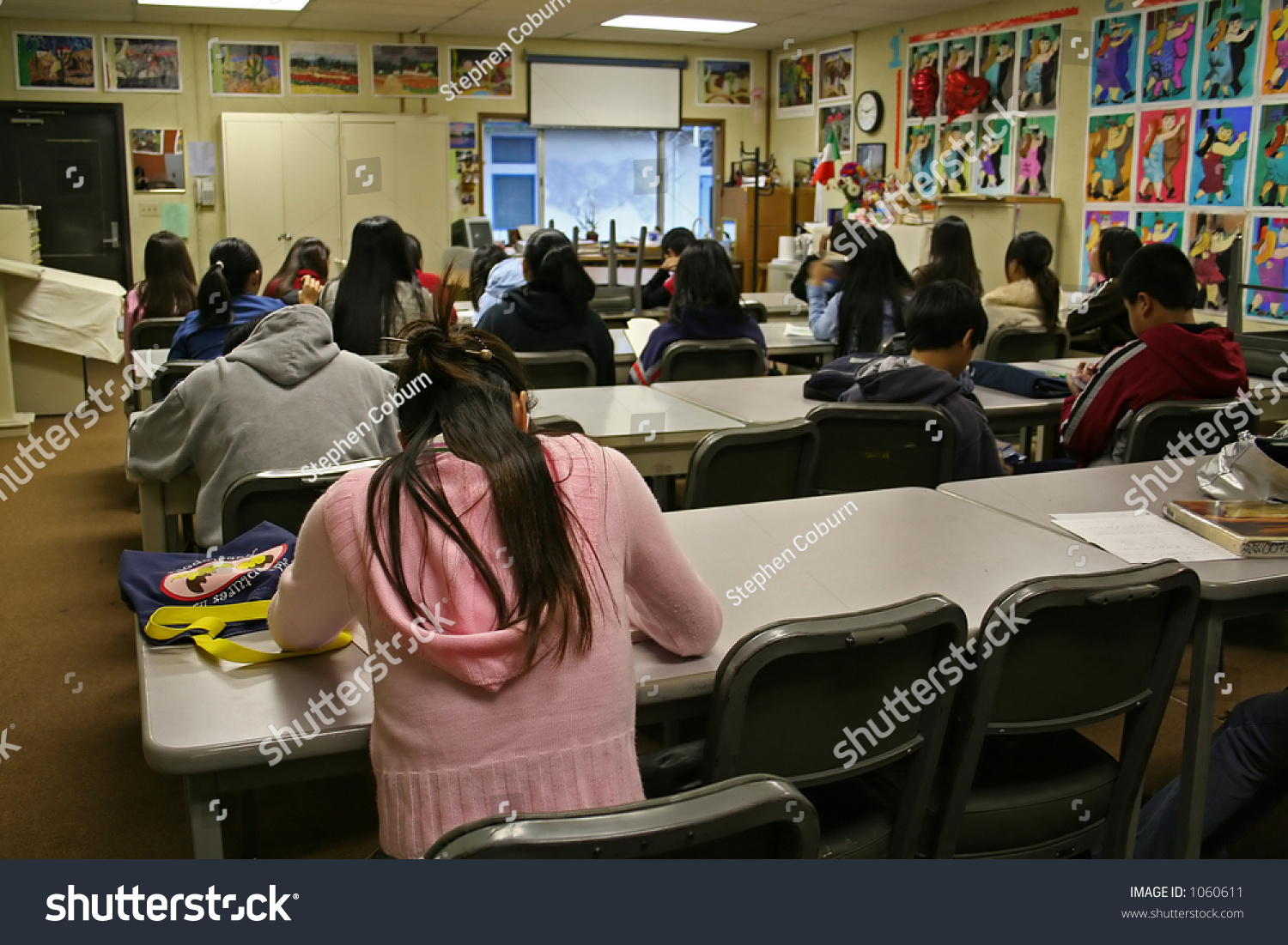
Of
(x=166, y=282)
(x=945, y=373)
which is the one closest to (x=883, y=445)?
(x=945, y=373)

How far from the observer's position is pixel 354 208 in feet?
31.1

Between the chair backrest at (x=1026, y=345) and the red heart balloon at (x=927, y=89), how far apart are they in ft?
14.4

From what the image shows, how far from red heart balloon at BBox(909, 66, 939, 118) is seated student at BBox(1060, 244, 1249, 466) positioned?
19.4 feet

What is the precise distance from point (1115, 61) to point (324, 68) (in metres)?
6.00

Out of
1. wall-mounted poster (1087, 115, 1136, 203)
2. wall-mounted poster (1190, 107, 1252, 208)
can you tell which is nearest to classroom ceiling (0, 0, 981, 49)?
wall-mounted poster (1087, 115, 1136, 203)

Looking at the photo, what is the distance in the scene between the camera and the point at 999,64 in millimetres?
8023

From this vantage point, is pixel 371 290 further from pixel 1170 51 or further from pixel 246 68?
pixel 246 68

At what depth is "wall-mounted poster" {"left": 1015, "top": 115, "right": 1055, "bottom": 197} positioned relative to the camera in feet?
25.1

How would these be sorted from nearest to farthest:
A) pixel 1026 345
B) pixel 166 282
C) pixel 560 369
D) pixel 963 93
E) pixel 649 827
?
1. pixel 649 827
2. pixel 560 369
3. pixel 1026 345
4. pixel 166 282
5. pixel 963 93

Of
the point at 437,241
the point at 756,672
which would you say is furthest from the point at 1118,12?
the point at 756,672

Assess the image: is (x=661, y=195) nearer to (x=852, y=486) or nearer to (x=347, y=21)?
(x=347, y=21)

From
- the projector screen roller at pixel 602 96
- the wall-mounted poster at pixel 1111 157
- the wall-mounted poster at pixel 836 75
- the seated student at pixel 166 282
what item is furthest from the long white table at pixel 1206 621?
the projector screen roller at pixel 602 96

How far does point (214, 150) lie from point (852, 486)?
25.9 feet

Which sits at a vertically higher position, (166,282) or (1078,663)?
(166,282)
